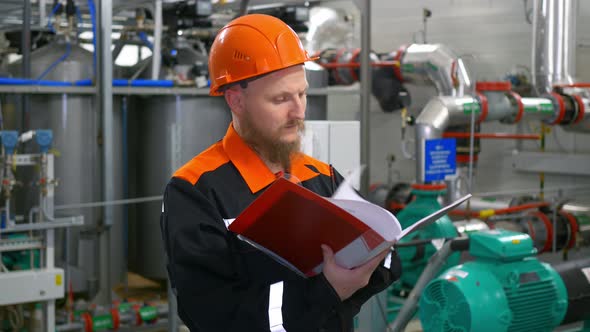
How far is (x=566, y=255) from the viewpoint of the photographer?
223 inches

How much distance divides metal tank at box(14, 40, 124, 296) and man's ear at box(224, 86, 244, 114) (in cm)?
302

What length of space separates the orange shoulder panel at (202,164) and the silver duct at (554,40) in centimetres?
444

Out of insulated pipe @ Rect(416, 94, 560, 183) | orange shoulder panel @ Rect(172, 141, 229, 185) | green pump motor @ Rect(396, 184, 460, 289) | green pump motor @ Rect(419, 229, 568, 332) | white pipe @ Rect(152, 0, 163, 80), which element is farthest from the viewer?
insulated pipe @ Rect(416, 94, 560, 183)

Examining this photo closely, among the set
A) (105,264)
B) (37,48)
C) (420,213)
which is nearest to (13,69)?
(37,48)

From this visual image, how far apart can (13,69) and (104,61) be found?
3.99 ft

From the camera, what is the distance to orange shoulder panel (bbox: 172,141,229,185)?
1.50 metres

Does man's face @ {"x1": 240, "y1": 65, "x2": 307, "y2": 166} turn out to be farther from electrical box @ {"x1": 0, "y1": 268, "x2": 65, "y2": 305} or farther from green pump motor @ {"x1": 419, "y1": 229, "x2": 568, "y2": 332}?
electrical box @ {"x1": 0, "y1": 268, "x2": 65, "y2": 305}

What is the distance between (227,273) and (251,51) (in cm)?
43

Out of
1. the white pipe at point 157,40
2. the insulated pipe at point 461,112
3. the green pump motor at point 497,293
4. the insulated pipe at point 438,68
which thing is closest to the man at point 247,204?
the green pump motor at point 497,293

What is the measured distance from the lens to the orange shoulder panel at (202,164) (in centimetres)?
150

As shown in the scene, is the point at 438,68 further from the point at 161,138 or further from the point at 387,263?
the point at 387,263

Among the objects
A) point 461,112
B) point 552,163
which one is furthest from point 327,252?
point 552,163

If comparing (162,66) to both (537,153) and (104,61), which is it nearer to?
(104,61)

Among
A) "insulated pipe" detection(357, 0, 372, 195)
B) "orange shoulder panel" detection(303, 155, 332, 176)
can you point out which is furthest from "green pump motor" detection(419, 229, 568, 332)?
"orange shoulder panel" detection(303, 155, 332, 176)
